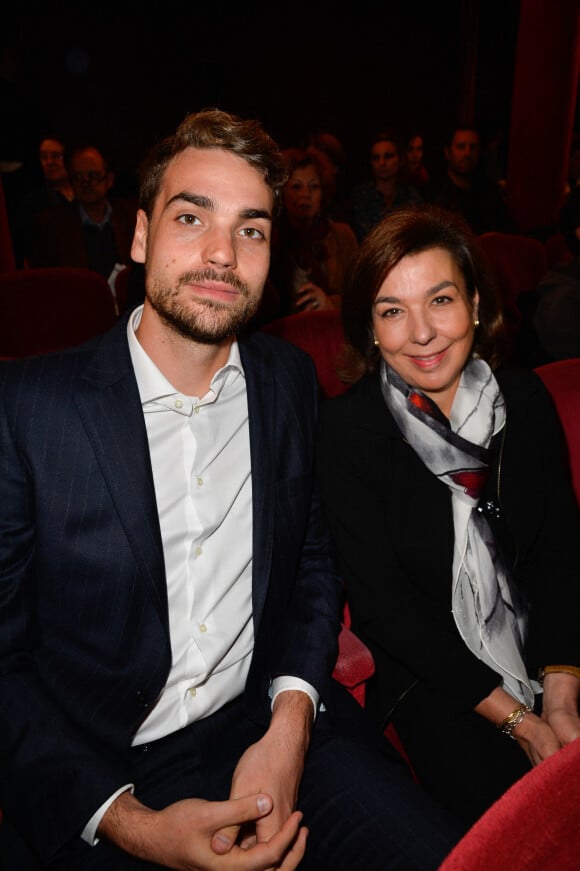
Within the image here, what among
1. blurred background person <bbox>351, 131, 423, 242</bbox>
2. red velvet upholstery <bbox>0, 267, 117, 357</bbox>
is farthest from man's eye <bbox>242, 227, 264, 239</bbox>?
blurred background person <bbox>351, 131, 423, 242</bbox>

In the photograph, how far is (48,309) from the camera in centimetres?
305

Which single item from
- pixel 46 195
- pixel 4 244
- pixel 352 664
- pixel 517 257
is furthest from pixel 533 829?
pixel 46 195

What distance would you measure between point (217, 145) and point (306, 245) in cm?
264

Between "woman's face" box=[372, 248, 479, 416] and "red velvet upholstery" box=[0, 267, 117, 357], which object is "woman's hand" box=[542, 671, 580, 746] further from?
"red velvet upholstery" box=[0, 267, 117, 357]

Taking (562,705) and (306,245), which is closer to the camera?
(562,705)

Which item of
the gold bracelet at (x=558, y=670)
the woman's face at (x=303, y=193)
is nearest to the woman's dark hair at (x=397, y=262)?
the gold bracelet at (x=558, y=670)

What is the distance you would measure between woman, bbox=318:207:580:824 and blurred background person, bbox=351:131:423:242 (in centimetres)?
420

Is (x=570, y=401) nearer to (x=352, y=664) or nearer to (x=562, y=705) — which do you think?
(x=562, y=705)

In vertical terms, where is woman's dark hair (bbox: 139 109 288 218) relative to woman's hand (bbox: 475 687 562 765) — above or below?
above

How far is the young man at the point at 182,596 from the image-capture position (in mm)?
1117

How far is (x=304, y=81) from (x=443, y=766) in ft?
38.6

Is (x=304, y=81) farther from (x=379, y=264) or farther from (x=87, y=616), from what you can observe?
(x=87, y=616)

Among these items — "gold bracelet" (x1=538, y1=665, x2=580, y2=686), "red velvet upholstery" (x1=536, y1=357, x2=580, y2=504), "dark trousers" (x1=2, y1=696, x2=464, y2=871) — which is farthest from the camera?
"red velvet upholstery" (x1=536, y1=357, x2=580, y2=504)

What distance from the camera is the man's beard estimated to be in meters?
1.26
